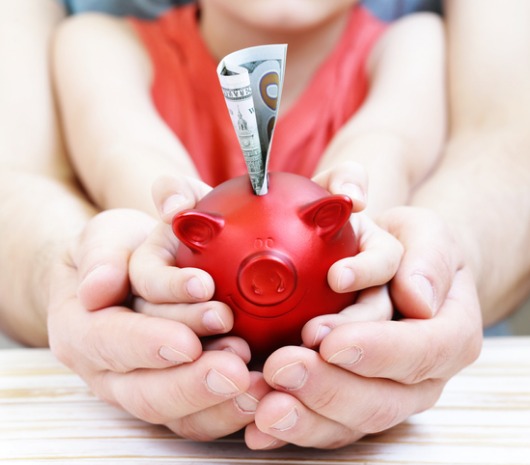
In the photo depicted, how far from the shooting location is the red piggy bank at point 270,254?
452 mm

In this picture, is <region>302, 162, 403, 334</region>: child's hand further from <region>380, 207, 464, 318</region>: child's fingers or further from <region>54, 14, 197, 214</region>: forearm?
<region>54, 14, 197, 214</region>: forearm

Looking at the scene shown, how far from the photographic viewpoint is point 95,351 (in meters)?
0.52

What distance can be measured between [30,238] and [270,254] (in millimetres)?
515

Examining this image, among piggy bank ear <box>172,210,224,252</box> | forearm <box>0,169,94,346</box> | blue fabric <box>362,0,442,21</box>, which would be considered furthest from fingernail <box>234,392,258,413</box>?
blue fabric <box>362,0,442,21</box>

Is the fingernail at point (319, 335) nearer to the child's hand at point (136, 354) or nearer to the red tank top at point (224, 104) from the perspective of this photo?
the child's hand at point (136, 354)

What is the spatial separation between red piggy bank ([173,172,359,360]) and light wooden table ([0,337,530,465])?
0.11 m

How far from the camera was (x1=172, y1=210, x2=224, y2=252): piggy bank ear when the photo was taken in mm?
454

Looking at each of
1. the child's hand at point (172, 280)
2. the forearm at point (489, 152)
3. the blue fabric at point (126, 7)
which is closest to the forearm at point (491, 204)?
the forearm at point (489, 152)

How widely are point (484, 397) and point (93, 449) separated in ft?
1.13

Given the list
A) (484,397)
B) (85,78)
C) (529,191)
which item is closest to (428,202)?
(529,191)

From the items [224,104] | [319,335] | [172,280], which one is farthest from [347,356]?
[224,104]

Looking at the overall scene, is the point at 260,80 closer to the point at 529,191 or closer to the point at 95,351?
the point at 95,351

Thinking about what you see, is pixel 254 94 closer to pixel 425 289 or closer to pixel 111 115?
pixel 425 289

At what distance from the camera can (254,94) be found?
0.45 m
